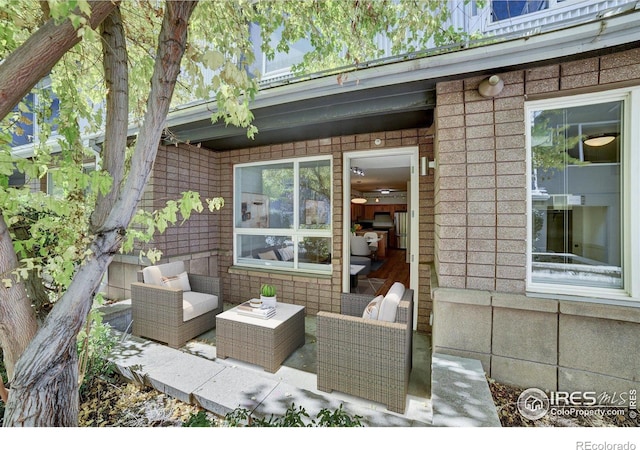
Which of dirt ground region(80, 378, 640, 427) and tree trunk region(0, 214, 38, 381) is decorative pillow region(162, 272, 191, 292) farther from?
tree trunk region(0, 214, 38, 381)

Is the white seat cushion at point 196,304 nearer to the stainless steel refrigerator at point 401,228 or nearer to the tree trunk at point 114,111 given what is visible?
the tree trunk at point 114,111

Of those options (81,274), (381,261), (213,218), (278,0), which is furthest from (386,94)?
(381,261)

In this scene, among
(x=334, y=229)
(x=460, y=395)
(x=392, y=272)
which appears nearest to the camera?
(x=460, y=395)

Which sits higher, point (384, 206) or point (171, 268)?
point (384, 206)

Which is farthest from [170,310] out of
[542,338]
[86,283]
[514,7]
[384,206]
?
[384,206]

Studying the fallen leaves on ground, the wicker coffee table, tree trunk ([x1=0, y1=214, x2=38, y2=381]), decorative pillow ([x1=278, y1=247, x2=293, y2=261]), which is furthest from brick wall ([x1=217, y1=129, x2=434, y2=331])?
tree trunk ([x1=0, y1=214, x2=38, y2=381])

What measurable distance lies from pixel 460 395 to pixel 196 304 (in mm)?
3063

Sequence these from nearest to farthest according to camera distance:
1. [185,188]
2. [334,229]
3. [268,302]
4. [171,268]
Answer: [268,302]
[171,268]
[334,229]
[185,188]

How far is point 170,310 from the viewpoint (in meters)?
3.16

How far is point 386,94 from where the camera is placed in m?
2.64

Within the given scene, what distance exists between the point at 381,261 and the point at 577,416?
6.95m

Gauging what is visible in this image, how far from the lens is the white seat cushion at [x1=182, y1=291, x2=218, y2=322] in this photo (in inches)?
131

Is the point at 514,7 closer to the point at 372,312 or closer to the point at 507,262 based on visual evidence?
the point at 507,262
